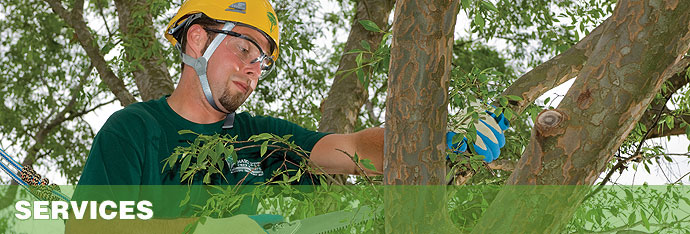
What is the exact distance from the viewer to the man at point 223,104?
2.99m

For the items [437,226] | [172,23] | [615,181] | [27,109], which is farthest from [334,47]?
[437,226]

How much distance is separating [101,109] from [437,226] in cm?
914

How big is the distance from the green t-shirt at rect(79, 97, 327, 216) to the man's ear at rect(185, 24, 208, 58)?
270mm

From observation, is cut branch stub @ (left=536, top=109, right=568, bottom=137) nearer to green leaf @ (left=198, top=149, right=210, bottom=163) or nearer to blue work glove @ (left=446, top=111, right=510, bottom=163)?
blue work glove @ (left=446, top=111, right=510, bottom=163)

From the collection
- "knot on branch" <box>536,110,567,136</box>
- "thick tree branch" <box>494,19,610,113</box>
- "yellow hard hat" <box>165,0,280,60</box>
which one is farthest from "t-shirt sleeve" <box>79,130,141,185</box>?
"thick tree branch" <box>494,19,610,113</box>

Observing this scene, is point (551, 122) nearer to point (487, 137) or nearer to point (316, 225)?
point (487, 137)

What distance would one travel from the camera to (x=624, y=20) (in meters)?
1.97

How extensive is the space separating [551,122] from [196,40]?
1897mm

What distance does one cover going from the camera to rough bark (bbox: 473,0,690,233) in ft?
6.31

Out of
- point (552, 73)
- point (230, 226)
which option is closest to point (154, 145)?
point (230, 226)

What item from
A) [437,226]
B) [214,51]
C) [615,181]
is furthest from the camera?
[214,51]

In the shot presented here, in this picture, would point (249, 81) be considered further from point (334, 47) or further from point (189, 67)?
point (334, 47)

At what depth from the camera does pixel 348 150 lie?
125 inches

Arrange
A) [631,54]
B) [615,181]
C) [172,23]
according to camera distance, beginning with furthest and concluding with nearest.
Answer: [172,23], [615,181], [631,54]
